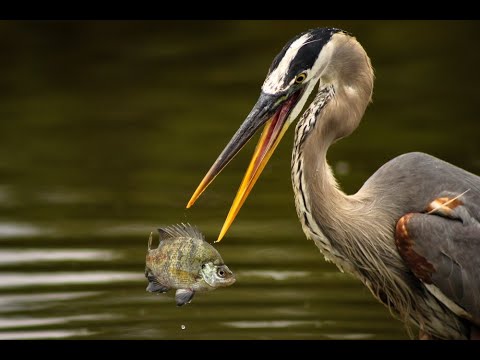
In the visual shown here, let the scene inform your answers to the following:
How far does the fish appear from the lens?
471cm

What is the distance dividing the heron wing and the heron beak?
2.17 ft

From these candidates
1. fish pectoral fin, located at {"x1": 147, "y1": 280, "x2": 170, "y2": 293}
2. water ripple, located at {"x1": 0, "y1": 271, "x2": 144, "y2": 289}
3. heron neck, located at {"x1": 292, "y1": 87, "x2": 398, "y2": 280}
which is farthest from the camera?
water ripple, located at {"x1": 0, "y1": 271, "x2": 144, "y2": 289}

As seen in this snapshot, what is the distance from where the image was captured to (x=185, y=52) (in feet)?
35.9

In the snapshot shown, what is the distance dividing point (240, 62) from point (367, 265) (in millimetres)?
5295

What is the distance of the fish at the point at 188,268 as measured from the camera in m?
4.71

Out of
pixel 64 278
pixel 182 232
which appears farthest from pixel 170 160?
pixel 182 232

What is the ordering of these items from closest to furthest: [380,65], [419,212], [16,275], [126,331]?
[419,212] → [126,331] → [16,275] → [380,65]

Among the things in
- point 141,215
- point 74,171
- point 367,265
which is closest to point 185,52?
point 74,171

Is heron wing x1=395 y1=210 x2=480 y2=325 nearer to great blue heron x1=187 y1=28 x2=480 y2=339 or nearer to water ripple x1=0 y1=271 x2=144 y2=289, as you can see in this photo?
great blue heron x1=187 y1=28 x2=480 y2=339

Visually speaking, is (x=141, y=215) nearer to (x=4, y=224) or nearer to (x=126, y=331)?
(x=4, y=224)

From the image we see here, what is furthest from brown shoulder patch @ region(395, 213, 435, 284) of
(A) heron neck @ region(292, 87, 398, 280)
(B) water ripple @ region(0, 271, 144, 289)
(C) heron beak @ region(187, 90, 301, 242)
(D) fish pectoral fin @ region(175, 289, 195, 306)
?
(B) water ripple @ region(0, 271, 144, 289)

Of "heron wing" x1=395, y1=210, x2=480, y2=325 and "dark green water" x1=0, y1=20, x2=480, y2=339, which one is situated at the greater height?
"dark green water" x1=0, y1=20, x2=480, y2=339

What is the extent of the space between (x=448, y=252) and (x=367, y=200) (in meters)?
0.44

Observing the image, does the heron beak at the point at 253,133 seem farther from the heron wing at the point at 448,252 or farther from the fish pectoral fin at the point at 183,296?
the heron wing at the point at 448,252
